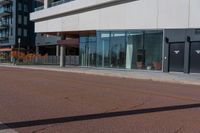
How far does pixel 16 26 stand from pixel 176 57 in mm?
72216

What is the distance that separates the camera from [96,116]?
10.0 meters

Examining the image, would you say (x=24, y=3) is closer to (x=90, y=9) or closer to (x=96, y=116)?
(x=90, y=9)

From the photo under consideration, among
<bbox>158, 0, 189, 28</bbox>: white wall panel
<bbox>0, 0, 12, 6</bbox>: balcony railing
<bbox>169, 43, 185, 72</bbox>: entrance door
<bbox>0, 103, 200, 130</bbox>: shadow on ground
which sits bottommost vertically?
<bbox>0, 103, 200, 130</bbox>: shadow on ground

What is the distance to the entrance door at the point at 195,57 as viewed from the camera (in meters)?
31.7

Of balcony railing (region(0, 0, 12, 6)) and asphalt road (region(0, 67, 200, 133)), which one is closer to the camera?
asphalt road (region(0, 67, 200, 133))

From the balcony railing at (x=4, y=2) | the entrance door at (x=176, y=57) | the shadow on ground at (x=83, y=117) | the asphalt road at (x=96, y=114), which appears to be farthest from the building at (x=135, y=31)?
the balcony railing at (x=4, y=2)

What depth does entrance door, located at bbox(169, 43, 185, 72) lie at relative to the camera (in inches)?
1302

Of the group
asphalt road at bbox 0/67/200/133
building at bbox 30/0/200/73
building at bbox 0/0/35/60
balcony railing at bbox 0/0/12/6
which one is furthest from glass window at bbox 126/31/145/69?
balcony railing at bbox 0/0/12/6

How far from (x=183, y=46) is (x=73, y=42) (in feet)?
62.8

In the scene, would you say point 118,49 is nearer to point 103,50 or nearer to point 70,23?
point 103,50

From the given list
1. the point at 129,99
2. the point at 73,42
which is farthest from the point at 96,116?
the point at 73,42

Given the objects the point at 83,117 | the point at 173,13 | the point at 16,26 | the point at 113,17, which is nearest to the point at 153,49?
the point at 173,13

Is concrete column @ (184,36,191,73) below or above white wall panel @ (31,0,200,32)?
below

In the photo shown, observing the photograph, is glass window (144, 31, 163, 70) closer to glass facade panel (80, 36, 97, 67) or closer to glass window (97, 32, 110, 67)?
glass window (97, 32, 110, 67)
